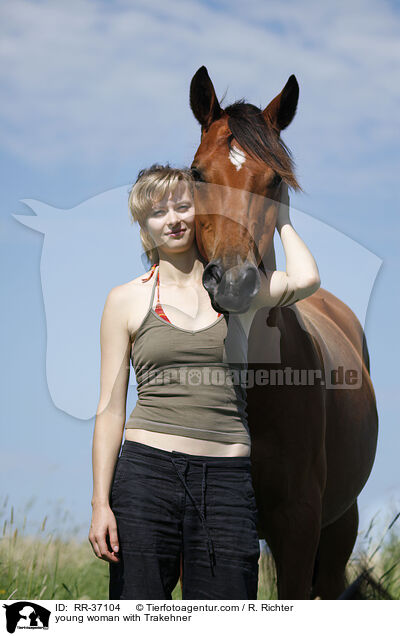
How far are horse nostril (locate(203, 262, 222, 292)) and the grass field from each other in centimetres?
242

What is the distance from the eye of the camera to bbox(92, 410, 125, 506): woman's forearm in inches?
99.2

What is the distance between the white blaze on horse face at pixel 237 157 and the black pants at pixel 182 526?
124 centimetres

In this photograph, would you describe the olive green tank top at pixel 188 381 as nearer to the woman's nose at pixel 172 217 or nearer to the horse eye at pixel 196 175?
the woman's nose at pixel 172 217

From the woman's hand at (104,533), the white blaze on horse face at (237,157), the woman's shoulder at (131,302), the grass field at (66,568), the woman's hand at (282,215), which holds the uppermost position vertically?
the white blaze on horse face at (237,157)

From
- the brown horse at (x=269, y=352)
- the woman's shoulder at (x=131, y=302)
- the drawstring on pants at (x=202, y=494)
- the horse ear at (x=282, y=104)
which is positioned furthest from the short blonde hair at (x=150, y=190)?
the drawstring on pants at (x=202, y=494)

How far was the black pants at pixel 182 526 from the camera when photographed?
2.42m

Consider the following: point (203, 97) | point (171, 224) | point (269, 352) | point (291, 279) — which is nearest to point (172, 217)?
point (171, 224)

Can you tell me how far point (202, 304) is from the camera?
2.68 m

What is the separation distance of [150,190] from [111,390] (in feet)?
2.67
